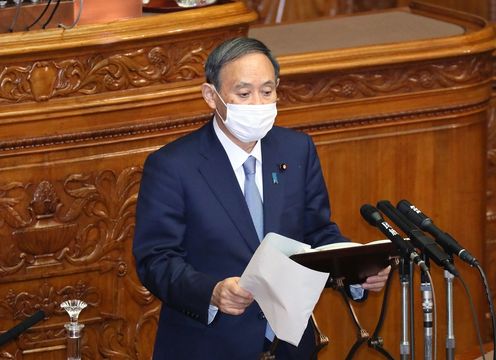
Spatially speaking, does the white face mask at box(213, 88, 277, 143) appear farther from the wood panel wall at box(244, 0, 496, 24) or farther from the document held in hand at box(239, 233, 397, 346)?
the wood panel wall at box(244, 0, 496, 24)

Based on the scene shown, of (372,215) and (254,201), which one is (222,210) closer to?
(254,201)

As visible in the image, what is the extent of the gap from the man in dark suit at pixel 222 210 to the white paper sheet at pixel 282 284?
177 millimetres

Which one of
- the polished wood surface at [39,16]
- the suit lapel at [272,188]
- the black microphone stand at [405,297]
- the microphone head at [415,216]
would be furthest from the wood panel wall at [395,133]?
the black microphone stand at [405,297]

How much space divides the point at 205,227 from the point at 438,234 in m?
0.72

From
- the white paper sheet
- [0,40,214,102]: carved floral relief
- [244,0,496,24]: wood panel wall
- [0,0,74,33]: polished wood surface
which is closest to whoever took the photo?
the white paper sheet

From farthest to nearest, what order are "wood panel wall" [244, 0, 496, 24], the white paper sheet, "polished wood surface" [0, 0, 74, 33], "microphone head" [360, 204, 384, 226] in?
"wood panel wall" [244, 0, 496, 24] < "polished wood surface" [0, 0, 74, 33] < "microphone head" [360, 204, 384, 226] < the white paper sheet

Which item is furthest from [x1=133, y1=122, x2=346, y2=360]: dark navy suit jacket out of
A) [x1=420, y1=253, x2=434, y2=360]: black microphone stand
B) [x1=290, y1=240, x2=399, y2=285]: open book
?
[x1=420, y1=253, x2=434, y2=360]: black microphone stand

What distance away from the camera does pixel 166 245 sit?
11.7 ft

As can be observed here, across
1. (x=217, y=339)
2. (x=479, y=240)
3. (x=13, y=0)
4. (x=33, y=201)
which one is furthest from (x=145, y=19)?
(x=479, y=240)

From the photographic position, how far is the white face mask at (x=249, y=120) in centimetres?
357

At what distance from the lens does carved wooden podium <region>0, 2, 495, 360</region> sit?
15.3ft

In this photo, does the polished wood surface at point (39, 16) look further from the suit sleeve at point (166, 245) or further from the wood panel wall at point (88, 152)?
the suit sleeve at point (166, 245)

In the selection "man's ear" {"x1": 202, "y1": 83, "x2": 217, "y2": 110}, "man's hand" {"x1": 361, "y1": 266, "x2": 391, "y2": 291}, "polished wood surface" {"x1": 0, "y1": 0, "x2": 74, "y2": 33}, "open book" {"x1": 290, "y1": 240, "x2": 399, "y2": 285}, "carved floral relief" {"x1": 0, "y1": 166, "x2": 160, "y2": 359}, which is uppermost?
"man's ear" {"x1": 202, "y1": 83, "x2": 217, "y2": 110}

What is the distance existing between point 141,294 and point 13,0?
1245 millimetres
